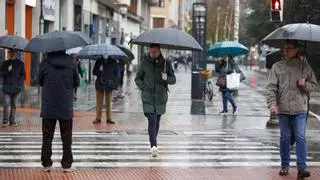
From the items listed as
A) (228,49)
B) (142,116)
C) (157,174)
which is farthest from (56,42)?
(228,49)

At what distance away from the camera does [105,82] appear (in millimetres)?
15742

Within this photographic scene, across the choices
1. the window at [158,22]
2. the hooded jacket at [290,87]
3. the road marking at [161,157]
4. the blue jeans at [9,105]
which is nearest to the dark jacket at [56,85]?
the road marking at [161,157]

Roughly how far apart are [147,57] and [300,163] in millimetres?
2865

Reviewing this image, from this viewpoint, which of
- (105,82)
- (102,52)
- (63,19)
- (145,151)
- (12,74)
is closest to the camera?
(145,151)

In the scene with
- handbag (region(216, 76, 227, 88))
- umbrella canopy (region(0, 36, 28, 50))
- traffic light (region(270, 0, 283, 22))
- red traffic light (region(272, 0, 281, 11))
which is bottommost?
handbag (region(216, 76, 227, 88))

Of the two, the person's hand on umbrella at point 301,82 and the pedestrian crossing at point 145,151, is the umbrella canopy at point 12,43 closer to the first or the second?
the pedestrian crossing at point 145,151

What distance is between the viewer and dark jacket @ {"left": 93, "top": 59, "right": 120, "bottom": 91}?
15750 mm

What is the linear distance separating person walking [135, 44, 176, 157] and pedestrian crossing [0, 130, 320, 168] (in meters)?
0.76

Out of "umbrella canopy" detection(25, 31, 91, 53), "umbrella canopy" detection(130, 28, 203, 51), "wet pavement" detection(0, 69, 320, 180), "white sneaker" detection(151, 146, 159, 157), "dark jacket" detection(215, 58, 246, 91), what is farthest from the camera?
"dark jacket" detection(215, 58, 246, 91)

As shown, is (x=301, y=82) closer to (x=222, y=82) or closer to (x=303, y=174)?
(x=303, y=174)

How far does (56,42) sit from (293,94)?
3.11 meters

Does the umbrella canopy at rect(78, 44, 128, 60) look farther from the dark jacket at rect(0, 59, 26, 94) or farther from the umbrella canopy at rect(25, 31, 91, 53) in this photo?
the umbrella canopy at rect(25, 31, 91, 53)

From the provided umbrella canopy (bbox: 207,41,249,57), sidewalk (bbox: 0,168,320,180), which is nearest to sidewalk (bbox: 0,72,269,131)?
umbrella canopy (bbox: 207,41,249,57)

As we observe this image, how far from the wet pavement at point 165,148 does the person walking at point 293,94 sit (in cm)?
53
